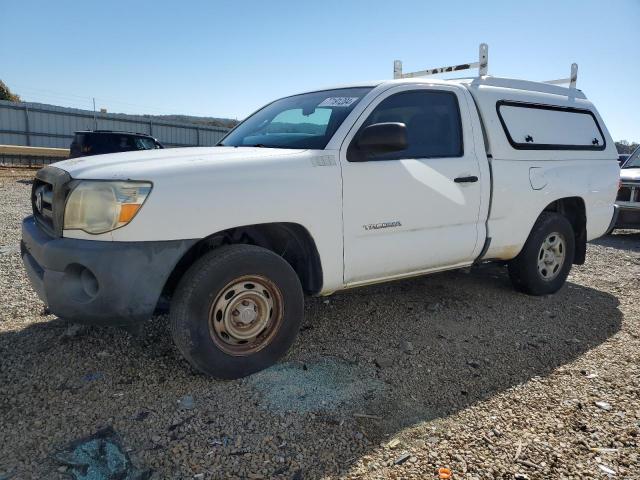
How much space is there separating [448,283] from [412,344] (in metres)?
1.72

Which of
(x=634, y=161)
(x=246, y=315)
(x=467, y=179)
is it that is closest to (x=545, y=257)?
(x=467, y=179)

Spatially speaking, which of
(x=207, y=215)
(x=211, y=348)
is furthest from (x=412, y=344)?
(x=207, y=215)

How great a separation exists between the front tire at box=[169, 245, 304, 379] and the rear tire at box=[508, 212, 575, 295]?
2591 mm

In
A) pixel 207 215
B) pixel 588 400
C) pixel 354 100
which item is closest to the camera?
pixel 207 215

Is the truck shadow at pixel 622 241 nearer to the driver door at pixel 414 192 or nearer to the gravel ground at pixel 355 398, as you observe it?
the gravel ground at pixel 355 398

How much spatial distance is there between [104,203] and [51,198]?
1.74 ft

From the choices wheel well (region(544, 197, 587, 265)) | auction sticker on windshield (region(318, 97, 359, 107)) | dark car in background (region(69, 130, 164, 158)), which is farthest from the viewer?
dark car in background (region(69, 130, 164, 158))

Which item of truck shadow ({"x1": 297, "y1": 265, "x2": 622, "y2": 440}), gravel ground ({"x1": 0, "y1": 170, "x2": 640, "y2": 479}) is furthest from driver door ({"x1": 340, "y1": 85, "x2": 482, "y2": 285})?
gravel ground ({"x1": 0, "y1": 170, "x2": 640, "y2": 479})

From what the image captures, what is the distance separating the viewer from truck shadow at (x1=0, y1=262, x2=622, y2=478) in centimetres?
251

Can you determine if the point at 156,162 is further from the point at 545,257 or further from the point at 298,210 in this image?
the point at 545,257

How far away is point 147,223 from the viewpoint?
2.61 m

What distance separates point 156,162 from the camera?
9.30 feet

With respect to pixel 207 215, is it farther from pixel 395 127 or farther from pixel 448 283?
pixel 448 283

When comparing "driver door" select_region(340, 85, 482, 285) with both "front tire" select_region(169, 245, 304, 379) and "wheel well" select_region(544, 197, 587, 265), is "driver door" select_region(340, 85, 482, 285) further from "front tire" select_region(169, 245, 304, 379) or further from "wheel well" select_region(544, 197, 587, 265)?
"wheel well" select_region(544, 197, 587, 265)
